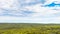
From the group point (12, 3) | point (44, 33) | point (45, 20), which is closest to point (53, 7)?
point (45, 20)

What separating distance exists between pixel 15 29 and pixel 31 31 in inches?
5.5

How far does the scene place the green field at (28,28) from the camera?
60.1 inches

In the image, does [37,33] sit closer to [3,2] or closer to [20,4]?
[20,4]

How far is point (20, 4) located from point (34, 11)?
0.14 meters

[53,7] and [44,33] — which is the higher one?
[53,7]

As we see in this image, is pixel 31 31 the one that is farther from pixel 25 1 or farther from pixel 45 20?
pixel 25 1

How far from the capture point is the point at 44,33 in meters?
1.52

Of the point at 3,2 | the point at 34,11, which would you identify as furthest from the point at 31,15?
the point at 3,2

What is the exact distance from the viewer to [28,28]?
5.06 feet

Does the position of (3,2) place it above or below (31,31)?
above

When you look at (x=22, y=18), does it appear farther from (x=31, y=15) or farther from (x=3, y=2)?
(x=3, y=2)

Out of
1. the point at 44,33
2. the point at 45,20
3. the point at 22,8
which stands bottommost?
the point at 44,33

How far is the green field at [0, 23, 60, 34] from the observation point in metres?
1.53

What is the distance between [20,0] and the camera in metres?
1.57
